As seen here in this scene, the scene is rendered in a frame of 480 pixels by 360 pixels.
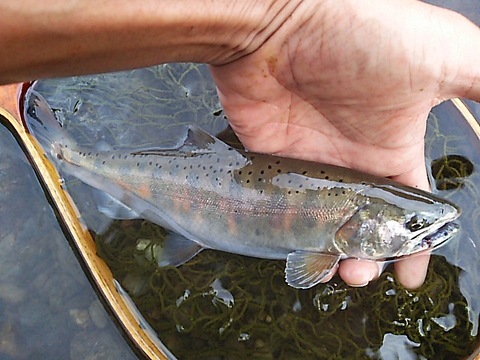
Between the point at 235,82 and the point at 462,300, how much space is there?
137cm

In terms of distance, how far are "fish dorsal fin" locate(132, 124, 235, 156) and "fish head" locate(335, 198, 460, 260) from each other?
604 mm

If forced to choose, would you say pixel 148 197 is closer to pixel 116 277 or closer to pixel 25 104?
pixel 116 277

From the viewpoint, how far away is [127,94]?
285cm

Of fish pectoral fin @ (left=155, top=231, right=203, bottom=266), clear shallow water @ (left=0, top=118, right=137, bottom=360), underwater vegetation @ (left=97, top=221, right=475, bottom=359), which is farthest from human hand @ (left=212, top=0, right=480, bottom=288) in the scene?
clear shallow water @ (left=0, top=118, right=137, bottom=360)

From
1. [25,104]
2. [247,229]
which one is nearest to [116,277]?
[247,229]

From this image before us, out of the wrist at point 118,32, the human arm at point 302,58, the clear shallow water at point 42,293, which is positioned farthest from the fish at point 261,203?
the wrist at point 118,32

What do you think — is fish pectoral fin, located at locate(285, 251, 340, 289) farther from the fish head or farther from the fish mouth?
the fish mouth

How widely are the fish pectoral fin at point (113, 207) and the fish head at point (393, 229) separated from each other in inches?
38.4

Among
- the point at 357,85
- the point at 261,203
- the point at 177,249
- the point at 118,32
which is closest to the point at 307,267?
the point at 261,203

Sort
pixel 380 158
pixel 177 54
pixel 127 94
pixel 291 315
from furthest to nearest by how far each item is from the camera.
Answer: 1. pixel 127 94
2. pixel 291 315
3. pixel 380 158
4. pixel 177 54

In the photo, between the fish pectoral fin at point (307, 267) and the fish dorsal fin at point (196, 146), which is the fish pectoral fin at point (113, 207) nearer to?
the fish dorsal fin at point (196, 146)

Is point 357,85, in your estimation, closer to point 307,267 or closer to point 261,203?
point 261,203

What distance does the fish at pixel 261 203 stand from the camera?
207 cm

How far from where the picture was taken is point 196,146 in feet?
7.55
